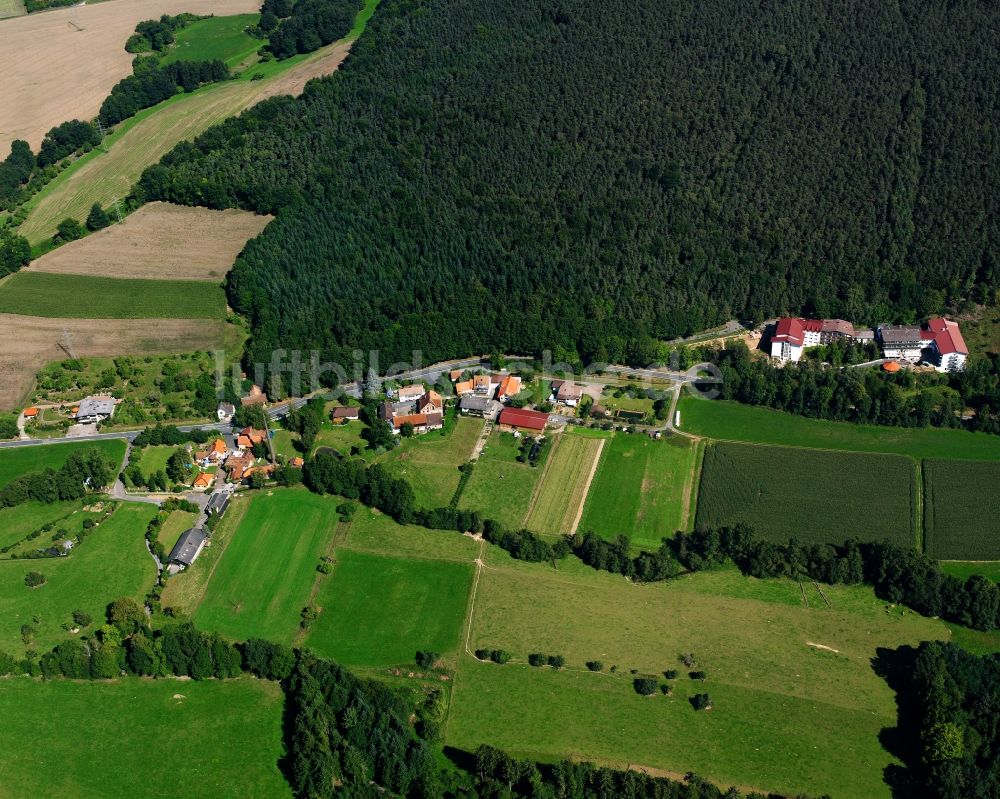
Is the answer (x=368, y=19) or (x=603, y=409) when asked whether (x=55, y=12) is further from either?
(x=603, y=409)

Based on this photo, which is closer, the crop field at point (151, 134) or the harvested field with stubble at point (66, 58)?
the crop field at point (151, 134)

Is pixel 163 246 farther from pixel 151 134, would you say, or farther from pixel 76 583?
pixel 76 583

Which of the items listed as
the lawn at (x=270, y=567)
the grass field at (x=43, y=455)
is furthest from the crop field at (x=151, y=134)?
the lawn at (x=270, y=567)

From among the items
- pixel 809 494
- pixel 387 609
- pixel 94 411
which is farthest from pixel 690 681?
pixel 94 411

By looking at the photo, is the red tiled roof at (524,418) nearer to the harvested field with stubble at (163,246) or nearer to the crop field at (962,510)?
the crop field at (962,510)

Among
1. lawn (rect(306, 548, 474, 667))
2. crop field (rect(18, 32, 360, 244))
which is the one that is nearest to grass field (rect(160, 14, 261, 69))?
crop field (rect(18, 32, 360, 244))

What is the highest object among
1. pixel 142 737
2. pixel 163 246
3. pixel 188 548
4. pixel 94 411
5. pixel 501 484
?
pixel 163 246
